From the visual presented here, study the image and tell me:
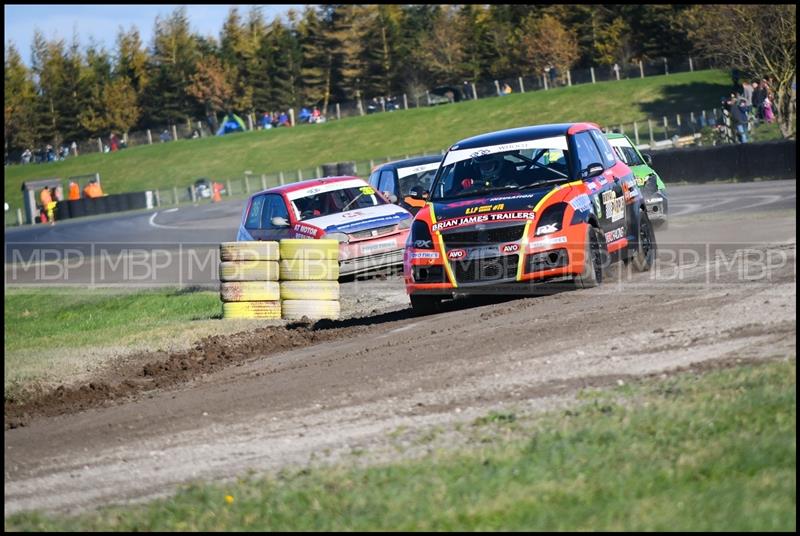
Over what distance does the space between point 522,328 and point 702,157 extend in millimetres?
21738

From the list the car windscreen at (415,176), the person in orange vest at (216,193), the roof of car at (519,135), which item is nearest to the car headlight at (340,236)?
the car windscreen at (415,176)

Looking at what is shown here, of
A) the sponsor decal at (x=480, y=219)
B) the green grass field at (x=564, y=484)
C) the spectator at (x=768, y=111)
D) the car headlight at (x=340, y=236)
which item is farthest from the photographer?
the spectator at (x=768, y=111)

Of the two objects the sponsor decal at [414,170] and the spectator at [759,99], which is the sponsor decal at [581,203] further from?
the spectator at [759,99]

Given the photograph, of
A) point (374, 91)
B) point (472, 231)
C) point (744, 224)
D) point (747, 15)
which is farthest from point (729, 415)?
point (374, 91)

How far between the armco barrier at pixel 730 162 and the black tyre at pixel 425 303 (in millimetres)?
16766

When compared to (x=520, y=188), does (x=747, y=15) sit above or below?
above

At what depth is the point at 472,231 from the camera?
39.3 feet

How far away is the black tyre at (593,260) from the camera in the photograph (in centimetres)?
1203

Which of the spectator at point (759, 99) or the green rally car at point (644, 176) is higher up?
the spectator at point (759, 99)

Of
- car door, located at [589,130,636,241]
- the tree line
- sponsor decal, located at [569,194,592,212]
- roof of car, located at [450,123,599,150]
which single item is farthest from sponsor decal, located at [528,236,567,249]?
the tree line

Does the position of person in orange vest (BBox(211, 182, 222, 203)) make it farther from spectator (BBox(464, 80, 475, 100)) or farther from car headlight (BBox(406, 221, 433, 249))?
car headlight (BBox(406, 221, 433, 249))

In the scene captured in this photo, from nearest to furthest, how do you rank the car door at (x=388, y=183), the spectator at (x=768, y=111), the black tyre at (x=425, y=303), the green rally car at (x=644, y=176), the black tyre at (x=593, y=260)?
the black tyre at (x=593, y=260)
the black tyre at (x=425, y=303)
the green rally car at (x=644, y=176)
the car door at (x=388, y=183)
the spectator at (x=768, y=111)

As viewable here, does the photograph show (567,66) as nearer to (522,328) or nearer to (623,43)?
(623,43)

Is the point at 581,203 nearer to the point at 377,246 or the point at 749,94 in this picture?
the point at 377,246
